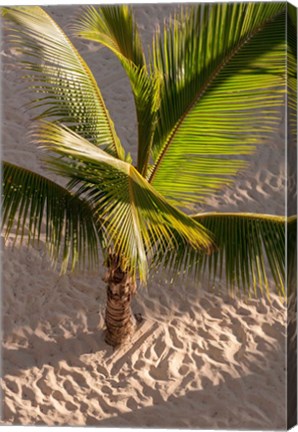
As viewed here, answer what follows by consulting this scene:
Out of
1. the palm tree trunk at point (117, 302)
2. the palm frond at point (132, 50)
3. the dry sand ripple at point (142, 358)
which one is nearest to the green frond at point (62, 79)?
the palm frond at point (132, 50)

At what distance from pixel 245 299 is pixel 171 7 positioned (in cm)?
184

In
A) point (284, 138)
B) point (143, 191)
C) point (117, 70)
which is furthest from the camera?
point (117, 70)

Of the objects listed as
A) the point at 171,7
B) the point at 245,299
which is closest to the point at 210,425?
the point at 245,299

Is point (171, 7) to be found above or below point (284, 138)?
above

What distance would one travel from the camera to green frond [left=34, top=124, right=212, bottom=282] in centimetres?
633

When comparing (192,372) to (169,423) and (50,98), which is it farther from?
(50,98)

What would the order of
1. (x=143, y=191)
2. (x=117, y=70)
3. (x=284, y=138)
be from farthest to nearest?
(x=117, y=70)
(x=284, y=138)
(x=143, y=191)

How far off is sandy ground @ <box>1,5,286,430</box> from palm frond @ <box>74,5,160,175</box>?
93 millimetres

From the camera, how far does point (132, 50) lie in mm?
7027

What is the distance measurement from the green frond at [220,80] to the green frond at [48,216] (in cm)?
61

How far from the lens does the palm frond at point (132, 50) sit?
697cm

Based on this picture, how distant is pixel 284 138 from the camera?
6.85m

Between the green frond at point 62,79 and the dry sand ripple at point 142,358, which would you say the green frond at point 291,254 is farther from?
the green frond at point 62,79

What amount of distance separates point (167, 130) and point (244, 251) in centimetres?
88
